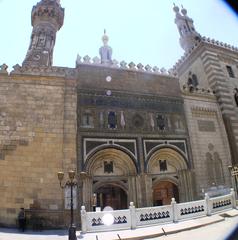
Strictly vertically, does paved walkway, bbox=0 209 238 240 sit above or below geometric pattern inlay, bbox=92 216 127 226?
below

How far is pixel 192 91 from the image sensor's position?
53.4ft

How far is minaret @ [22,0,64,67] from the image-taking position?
18734 millimetres

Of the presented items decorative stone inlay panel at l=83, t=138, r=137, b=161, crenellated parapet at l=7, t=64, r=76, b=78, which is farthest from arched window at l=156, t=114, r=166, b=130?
crenellated parapet at l=7, t=64, r=76, b=78

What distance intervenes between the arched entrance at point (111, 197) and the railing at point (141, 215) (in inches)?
127

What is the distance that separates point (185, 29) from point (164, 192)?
18396 millimetres

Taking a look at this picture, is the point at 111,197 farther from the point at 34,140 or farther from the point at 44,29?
the point at 44,29

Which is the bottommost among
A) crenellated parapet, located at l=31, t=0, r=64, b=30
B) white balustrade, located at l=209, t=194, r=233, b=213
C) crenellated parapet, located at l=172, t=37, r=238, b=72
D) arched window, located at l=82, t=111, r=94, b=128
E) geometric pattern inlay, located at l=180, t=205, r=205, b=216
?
geometric pattern inlay, located at l=180, t=205, r=205, b=216

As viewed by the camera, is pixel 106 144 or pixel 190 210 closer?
pixel 190 210

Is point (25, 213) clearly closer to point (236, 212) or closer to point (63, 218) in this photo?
point (63, 218)

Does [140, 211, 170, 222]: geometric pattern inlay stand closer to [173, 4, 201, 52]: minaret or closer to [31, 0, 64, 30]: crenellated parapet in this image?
[31, 0, 64, 30]: crenellated parapet

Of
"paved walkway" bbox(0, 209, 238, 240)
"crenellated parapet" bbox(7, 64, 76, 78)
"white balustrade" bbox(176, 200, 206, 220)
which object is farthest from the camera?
"crenellated parapet" bbox(7, 64, 76, 78)

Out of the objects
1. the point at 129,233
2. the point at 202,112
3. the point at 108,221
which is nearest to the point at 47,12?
Answer: the point at 202,112

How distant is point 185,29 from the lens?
24.9 m

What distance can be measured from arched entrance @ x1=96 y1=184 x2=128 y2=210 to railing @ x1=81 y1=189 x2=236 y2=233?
3.22 metres
